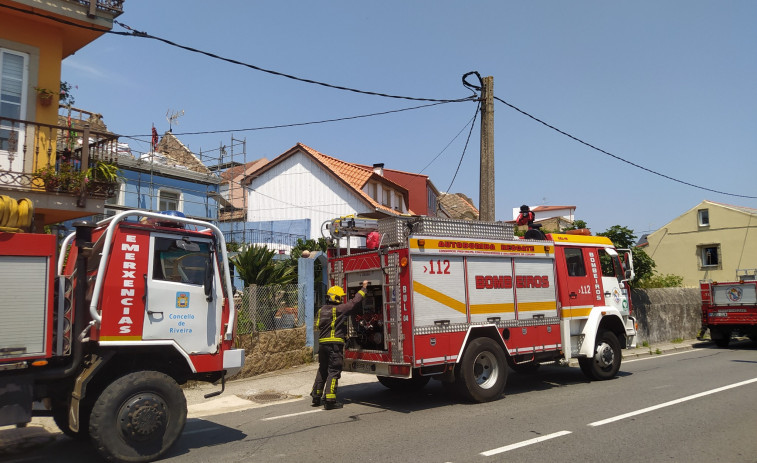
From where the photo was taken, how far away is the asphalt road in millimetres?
5699

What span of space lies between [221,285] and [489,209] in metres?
7.80

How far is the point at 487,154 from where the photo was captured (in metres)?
13.1

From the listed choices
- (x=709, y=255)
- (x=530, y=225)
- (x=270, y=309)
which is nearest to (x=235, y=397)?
(x=270, y=309)

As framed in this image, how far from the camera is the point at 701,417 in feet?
23.6

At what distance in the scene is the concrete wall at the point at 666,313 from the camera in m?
17.6

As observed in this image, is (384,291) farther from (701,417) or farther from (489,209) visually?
(489,209)

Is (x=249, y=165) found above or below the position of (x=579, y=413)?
above

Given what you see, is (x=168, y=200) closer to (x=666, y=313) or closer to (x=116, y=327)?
(x=116, y=327)

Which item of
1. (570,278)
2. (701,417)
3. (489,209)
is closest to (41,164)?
(489,209)

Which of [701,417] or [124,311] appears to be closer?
[124,311]

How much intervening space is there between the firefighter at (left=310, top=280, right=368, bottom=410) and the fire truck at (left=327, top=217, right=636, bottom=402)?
431mm

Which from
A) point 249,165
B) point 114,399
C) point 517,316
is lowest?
point 114,399

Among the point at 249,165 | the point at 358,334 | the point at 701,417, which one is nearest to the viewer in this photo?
the point at 701,417

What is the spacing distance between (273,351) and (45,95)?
7187 millimetres
